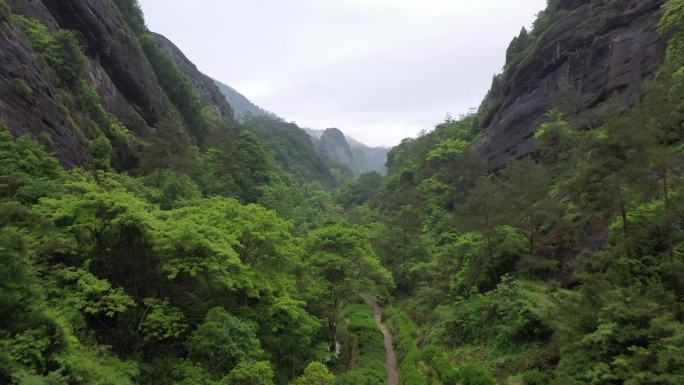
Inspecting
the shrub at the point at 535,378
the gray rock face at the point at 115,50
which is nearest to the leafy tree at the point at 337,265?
the shrub at the point at 535,378

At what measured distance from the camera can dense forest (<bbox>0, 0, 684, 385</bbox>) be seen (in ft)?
39.3

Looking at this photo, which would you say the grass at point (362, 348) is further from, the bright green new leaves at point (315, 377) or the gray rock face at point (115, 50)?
the gray rock face at point (115, 50)

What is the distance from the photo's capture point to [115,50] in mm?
40094

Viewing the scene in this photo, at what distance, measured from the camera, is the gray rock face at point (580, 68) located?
35.5 m

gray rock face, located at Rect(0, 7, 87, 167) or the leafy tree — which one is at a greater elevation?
gray rock face, located at Rect(0, 7, 87, 167)

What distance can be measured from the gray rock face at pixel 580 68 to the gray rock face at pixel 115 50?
3943 cm

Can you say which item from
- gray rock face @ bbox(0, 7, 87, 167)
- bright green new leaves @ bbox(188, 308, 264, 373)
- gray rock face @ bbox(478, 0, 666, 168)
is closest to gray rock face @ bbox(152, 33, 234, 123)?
gray rock face @ bbox(478, 0, 666, 168)

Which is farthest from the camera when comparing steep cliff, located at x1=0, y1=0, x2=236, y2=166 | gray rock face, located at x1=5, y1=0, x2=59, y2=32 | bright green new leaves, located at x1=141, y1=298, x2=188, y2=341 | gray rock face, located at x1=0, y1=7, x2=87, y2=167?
gray rock face, located at x1=5, y1=0, x2=59, y2=32

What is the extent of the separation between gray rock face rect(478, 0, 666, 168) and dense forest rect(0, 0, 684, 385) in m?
2.68

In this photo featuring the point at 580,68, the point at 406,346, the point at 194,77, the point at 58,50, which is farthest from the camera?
the point at 194,77

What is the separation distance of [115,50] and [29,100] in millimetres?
21852

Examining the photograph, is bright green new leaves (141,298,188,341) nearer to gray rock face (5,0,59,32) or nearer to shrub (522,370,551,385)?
shrub (522,370,551,385)

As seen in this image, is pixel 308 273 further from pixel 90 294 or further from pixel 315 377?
pixel 90 294

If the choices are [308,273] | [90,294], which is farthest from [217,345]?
[308,273]
